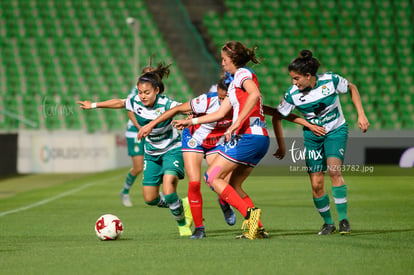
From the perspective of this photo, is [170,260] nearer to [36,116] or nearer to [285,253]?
[285,253]

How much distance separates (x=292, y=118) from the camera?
8.16 m

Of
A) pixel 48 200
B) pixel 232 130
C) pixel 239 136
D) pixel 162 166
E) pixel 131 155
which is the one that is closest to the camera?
pixel 232 130

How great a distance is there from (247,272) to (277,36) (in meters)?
24.9

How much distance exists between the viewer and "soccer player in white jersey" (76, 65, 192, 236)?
8594 millimetres

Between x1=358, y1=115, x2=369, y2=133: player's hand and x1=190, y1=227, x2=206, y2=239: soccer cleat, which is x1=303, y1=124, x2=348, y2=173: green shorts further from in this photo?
x1=190, y1=227, x2=206, y2=239: soccer cleat

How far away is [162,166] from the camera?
909 cm

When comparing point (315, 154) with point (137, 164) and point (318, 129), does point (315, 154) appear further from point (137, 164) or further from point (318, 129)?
point (137, 164)

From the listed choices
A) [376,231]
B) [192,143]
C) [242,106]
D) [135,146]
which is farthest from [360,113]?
[135,146]

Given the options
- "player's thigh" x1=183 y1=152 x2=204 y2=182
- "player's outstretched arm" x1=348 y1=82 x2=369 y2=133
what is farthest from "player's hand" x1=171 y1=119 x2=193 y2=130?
"player's outstretched arm" x1=348 y1=82 x2=369 y2=133

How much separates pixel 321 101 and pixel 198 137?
1.37 meters

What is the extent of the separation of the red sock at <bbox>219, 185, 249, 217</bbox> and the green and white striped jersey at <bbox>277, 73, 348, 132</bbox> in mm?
1130

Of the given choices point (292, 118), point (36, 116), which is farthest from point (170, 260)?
point (36, 116)

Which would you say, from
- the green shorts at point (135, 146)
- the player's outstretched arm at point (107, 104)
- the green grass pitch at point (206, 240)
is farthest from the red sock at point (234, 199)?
the green shorts at point (135, 146)

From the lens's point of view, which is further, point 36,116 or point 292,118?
point 36,116
